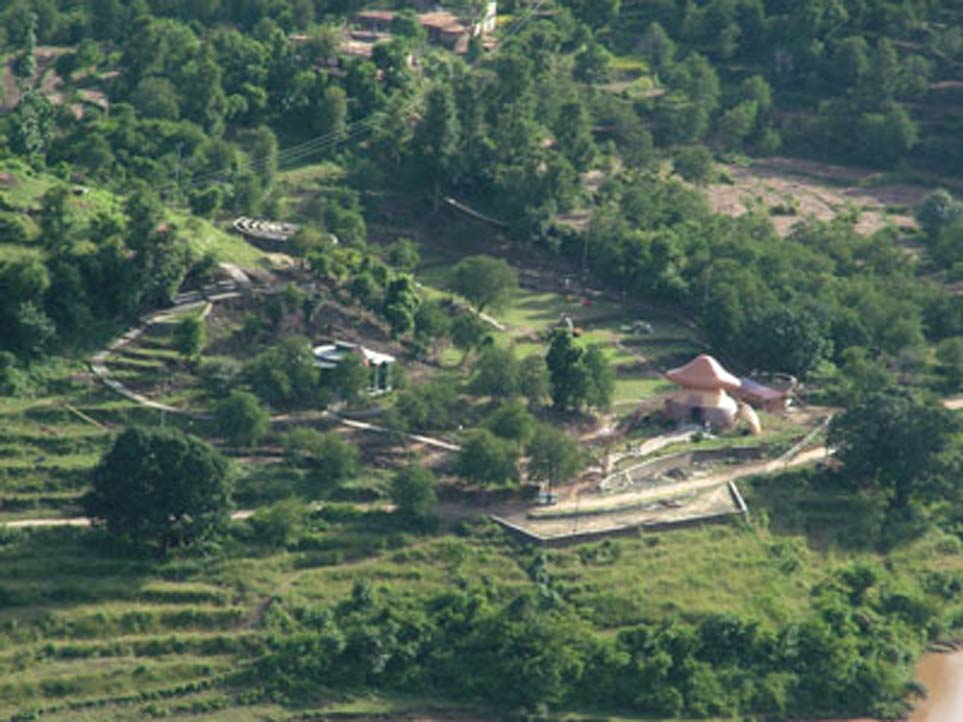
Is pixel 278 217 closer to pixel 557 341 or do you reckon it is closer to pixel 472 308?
pixel 472 308

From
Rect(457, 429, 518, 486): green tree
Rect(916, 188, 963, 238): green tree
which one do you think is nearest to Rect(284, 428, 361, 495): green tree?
Rect(457, 429, 518, 486): green tree

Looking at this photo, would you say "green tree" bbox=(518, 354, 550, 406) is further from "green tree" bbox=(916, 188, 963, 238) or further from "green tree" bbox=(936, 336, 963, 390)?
"green tree" bbox=(916, 188, 963, 238)

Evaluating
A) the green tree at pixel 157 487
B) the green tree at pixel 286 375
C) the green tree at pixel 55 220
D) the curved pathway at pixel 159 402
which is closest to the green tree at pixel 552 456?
the curved pathway at pixel 159 402

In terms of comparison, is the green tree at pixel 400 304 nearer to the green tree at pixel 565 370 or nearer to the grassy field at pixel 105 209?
the grassy field at pixel 105 209

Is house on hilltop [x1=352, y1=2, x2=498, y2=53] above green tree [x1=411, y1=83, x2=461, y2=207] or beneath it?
above

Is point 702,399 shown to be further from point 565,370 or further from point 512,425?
point 512,425

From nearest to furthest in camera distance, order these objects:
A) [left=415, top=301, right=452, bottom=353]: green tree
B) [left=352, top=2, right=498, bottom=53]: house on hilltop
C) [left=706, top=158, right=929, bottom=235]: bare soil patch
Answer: [left=415, top=301, right=452, bottom=353]: green tree < [left=706, top=158, right=929, bottom=235]: bare soil patch < [left=352, top=2, right=498, bottom=53]: house on hilltop
